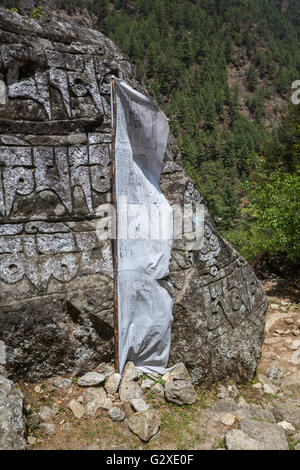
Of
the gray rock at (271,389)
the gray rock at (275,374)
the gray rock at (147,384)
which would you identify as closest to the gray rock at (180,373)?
the gray rock at (147,384)

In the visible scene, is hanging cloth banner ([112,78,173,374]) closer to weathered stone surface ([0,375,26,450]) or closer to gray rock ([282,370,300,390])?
weathered stone surface ([0,375,26,450])

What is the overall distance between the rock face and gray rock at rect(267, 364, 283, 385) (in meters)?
0.36

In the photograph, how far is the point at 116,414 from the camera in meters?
2.84

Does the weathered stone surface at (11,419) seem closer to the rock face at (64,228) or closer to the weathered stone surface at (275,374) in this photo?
the rock face at (64,228)

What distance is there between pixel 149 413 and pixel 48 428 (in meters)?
0.78

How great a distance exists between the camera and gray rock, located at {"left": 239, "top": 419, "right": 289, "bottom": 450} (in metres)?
2.59

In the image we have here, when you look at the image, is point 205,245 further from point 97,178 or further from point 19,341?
point 19,341

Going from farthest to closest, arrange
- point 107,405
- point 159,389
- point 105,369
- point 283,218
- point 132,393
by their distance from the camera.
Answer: point 283,218
point 105,369
point 159,389
point 132,393
point 107,405

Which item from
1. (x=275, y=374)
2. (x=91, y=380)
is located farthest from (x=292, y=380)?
(x=91, y=380)

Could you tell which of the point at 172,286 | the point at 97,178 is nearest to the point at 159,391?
the point at 172,286

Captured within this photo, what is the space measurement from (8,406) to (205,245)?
239 centimetres

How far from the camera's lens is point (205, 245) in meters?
3.88

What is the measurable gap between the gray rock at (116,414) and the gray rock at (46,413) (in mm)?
464

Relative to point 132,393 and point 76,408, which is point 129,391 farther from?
point 76,408
